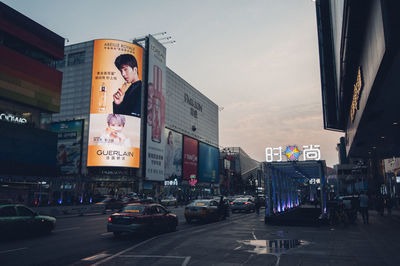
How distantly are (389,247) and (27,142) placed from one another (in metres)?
41.3

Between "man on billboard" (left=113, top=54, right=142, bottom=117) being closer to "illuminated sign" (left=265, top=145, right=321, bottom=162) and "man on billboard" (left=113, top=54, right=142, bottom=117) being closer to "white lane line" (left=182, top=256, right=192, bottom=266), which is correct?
"illuminated sign" (left=265, top=145, right=321, bottom=162)

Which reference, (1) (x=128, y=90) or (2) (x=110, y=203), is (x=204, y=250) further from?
(1) (x=128, y=90)

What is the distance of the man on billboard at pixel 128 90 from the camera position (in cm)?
6756

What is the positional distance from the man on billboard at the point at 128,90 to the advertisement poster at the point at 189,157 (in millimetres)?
29805

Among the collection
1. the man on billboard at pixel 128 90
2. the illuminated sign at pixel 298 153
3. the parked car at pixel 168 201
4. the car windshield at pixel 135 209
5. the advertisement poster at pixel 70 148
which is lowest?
the parked car at pixel 168 201

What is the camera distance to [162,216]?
51.0 ft

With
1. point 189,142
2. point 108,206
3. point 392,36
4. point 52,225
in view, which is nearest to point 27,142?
point 108,206

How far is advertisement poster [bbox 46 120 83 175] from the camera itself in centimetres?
6638

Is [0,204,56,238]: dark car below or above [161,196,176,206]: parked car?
above

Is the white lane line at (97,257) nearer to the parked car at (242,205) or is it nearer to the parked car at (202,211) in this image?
the parked car at (202,211)

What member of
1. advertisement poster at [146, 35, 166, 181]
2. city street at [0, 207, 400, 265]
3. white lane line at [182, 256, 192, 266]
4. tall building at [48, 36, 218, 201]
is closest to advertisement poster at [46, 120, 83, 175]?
tall building at [48, 36, 218, 201]

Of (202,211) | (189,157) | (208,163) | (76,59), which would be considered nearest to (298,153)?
(202,211)

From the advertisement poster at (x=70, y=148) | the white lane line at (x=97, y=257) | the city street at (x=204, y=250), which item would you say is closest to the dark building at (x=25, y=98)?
the advertisement poster at (x=70, y=148)

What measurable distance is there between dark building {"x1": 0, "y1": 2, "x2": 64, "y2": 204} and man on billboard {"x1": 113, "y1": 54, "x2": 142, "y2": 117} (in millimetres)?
20441
